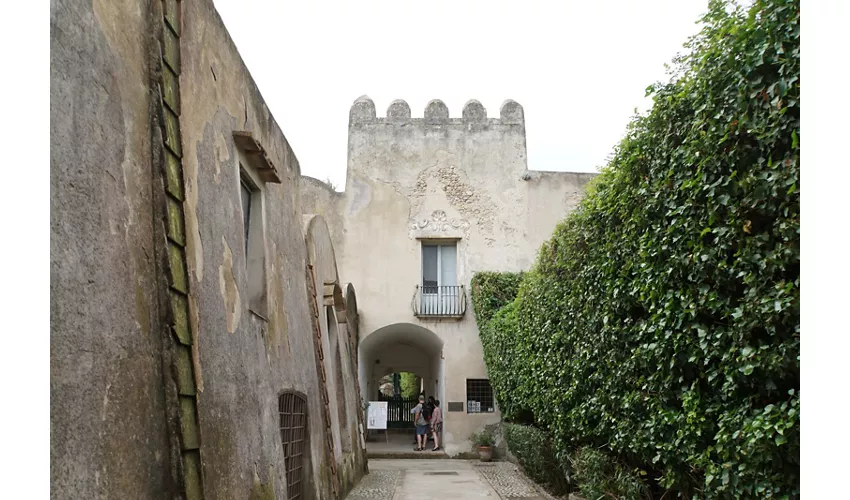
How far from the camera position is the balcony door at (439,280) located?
69.1ft

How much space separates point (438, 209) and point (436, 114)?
2858 millimetres

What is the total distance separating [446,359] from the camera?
2072cm

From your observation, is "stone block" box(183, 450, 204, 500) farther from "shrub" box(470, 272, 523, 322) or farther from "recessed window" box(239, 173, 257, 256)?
"shrub" box(470, 272, 523, 322)

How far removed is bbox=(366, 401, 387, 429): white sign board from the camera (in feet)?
65.7

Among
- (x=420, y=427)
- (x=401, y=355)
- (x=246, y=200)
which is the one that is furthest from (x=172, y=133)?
(x=401, y=355)

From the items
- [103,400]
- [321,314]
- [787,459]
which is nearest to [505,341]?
[321,314]

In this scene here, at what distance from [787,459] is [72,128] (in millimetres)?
4309

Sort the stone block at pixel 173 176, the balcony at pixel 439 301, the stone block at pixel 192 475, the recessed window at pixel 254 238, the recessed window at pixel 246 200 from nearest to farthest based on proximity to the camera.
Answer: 1. the stone block at pixel 192 475
2. the stone block at pixel 173 176
3. the recessed window at pixel 254 238
4. the recessed window at pixel 246 200
5. the balcony at pixel 439 301

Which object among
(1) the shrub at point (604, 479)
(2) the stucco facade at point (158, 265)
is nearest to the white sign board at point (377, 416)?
(1) the shrub at point (604, 479)

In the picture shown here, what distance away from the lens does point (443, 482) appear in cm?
1396

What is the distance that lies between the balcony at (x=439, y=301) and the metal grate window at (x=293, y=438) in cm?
1173

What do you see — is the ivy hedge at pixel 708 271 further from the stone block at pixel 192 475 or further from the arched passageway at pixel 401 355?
the arched passageway at pixel 401 355

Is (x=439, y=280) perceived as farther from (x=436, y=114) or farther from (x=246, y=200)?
(x=246, y=200)

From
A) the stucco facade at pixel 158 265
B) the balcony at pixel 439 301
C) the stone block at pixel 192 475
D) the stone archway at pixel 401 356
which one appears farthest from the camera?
the stone archway at pixel 401 356
